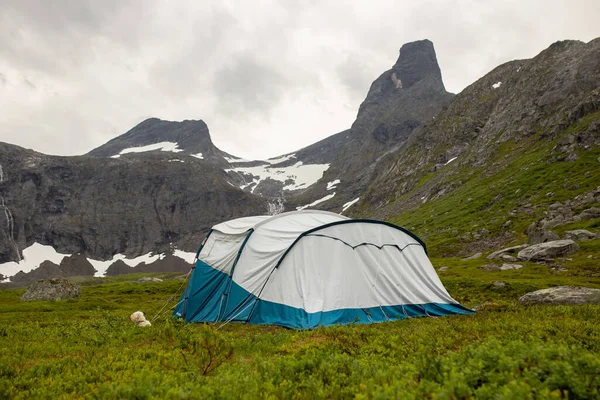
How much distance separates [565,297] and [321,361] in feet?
54.4

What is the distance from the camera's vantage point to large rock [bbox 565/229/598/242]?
3956 cm

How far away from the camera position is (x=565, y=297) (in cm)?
1814

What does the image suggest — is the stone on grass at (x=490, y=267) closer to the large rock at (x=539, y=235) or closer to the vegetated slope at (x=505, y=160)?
the large rock at (x=539, y=235)

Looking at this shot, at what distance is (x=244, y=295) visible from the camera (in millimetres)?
18109

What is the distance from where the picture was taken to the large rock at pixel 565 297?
690 inches

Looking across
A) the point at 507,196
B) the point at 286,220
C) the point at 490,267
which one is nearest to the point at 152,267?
the point at 507,196

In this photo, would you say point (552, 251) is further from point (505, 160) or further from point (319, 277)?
point (505, 160)

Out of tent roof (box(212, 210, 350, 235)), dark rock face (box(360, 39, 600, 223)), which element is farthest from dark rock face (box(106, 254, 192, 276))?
tent roof (box(212, 210, 350, 235))

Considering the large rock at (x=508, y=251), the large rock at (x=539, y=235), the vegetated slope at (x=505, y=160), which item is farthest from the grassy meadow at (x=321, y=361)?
the vegetated slope at (x=505, y=160)

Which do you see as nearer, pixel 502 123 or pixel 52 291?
pixel 52 291

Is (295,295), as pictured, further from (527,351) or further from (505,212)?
(505,212)

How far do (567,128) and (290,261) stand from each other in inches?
3510

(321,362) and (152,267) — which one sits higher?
(321,362)

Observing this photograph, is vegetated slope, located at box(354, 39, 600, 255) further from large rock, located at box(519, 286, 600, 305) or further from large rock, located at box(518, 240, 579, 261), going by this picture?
large rock, located at box(519, 286, 600, 305)
